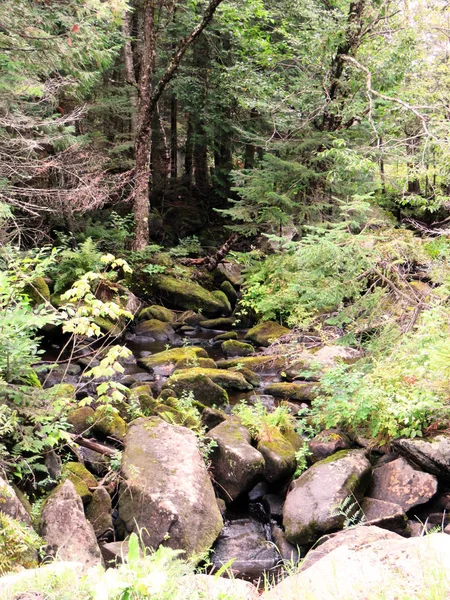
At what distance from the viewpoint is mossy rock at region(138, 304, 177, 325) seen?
12.3 meters

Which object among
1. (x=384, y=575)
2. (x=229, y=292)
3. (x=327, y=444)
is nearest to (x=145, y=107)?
(x=229, y=292)

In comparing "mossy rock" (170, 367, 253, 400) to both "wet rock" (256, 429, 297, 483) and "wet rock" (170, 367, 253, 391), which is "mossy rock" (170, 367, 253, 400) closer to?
"wet rock" (170, 367, 253, 391)

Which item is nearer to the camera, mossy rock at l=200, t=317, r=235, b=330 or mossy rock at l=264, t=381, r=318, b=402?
mossy rock at l=264, t=381, r=318, b=402

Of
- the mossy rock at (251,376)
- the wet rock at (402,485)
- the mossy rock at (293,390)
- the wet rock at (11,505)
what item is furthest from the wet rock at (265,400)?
the wet rock at (11,505)

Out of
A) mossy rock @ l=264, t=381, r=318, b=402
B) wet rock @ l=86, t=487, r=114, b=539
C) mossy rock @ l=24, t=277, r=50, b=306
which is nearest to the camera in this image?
wet rock @ l=86, t=487, r=114, b=539

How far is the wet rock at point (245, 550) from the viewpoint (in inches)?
182

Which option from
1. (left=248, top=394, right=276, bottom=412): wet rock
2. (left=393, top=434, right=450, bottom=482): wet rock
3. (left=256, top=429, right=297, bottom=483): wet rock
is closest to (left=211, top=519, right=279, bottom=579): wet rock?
(left=256, top=429, right=297, bottom=483): wet rock

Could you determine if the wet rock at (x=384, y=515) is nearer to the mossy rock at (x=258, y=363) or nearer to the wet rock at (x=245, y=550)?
the wet rock at (x=245, y=550)

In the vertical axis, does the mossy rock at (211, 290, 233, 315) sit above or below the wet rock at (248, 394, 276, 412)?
above

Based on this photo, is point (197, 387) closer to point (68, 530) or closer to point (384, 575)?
point (68, 530)

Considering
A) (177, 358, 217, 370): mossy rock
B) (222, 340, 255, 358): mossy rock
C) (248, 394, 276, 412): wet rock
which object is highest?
(177, 358, 217, 370): mossy rock

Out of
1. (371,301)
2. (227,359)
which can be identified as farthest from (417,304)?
(227,359)

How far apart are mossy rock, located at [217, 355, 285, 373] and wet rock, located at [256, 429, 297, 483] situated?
340 cm

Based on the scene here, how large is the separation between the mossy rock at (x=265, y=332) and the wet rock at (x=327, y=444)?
5253 millimetres
